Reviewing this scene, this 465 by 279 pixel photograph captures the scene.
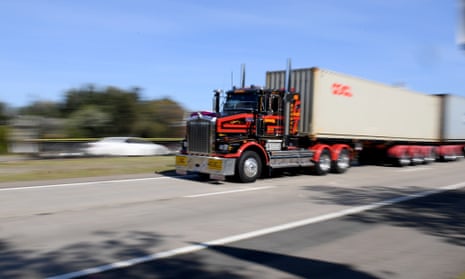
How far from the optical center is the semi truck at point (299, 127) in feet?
46.1

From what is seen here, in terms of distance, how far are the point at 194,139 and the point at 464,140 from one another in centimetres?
2147

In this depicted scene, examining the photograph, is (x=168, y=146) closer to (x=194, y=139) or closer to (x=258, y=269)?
(x=194, y=139)

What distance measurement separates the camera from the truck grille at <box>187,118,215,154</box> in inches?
549

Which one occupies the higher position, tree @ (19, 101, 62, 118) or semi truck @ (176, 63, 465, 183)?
tree @ (19, 101, 62, 118)

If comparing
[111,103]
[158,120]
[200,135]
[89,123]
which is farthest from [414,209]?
[111,103]

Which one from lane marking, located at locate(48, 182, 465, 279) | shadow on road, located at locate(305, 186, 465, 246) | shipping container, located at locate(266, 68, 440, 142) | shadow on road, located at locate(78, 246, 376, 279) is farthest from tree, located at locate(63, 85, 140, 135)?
shadow on road, located at locate(78, 246, 376, 279)

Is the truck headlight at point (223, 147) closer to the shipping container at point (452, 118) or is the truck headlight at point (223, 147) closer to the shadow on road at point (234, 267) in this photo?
the shadow on road at point (234, 267)

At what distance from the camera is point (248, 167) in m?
14.0

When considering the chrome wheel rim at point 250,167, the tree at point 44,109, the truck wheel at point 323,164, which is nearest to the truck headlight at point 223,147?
the chrome wheel rim at point 250,167

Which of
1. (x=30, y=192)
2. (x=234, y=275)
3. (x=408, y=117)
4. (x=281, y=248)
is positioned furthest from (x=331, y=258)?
(x=408, y=117)

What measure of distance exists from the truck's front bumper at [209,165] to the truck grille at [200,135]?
0.33 meters

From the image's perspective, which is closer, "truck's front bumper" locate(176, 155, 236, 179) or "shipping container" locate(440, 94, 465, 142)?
"truck's front bumper" locate(176, 155, 236, 179)

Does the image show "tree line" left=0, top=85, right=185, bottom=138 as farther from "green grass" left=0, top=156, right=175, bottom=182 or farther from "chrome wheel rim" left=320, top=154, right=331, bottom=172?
"chrome wheel rim" left=320, top=154, right=331, bottom=172

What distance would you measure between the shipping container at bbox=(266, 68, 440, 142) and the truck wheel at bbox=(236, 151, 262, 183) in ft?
9.66
